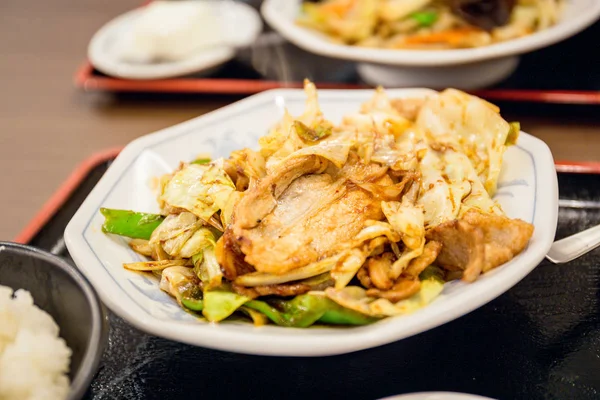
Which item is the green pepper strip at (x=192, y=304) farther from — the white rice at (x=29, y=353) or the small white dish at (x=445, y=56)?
the small white dish at (x=445, y=56)

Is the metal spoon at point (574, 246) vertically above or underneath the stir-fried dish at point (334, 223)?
underneath

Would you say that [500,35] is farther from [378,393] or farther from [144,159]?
[378,393]

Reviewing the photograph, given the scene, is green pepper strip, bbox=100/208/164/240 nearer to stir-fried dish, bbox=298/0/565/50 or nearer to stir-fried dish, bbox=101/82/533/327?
stir-fried dish, bbox=101/82/533/327

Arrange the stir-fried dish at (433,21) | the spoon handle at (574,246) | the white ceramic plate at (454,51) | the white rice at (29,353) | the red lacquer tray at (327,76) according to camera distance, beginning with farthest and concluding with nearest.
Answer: the stir-fried dish at (433,21)
the red lacquer tray at (327,76)
the white ceramic plate at (454,51)
the spoon handle at (574,246)
the white rice at (29,353)

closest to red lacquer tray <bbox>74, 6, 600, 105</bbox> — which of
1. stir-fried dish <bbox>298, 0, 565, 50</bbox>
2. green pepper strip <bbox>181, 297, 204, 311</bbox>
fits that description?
stir-fried dish <bbox>298, 0, 565, 50</bbox>

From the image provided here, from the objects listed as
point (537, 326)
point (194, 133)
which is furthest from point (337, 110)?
point (537, 326)

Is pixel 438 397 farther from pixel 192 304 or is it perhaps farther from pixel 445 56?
pixel 445 56

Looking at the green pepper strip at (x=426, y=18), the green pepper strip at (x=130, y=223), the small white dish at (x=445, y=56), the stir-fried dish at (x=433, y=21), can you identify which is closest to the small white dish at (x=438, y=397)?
the green pepper strip at (x=130, y=223)
